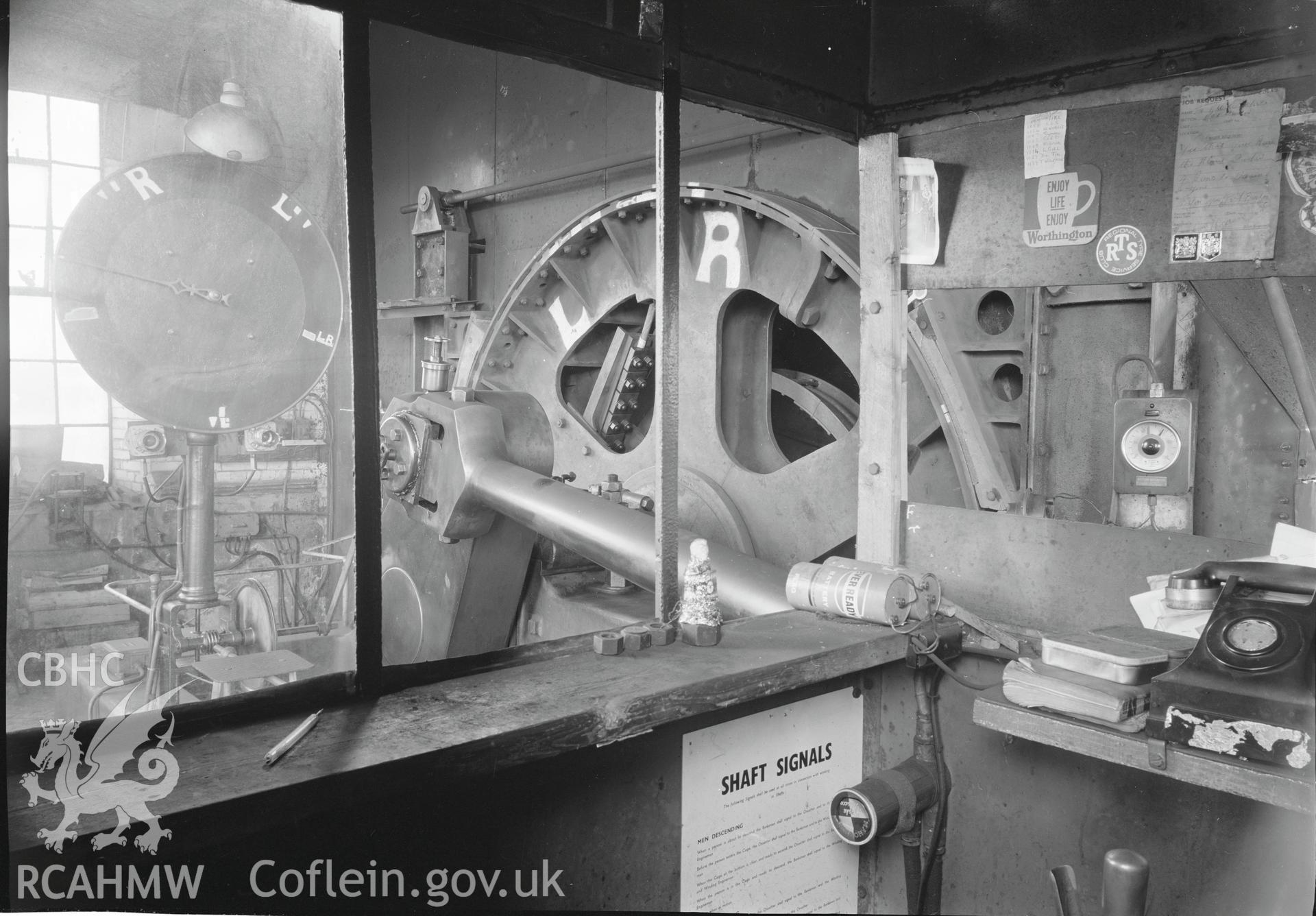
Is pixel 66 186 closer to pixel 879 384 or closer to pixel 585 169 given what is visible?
pixel 879 384

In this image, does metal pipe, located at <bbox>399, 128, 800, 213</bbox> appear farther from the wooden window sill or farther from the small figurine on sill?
the wooden window sill

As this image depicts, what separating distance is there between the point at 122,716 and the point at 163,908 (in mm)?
263

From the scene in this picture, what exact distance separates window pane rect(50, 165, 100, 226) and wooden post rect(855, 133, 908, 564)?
5.24 ft

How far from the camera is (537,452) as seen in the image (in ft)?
10.4

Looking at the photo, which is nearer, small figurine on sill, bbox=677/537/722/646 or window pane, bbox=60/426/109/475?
window pane, bbox=60/426/109/475

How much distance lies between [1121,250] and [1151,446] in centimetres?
66

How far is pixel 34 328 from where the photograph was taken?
1712mm

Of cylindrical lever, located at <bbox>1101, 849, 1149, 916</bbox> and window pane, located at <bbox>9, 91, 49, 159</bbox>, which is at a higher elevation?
window pane, located at <bbox>9, 91, 49, 159</bbox>

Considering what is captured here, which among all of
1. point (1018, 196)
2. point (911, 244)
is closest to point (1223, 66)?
point (1018, 196)

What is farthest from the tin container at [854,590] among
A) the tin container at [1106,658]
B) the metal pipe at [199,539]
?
the metal pipe at [199,539]

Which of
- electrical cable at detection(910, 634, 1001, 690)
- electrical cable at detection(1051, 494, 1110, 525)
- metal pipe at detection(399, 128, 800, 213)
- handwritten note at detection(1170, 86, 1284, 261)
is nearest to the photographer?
handwritten note at detection(1170, 86, 1284, 261)

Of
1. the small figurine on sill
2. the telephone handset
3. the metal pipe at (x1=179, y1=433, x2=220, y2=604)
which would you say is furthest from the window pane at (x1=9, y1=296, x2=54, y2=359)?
the telephone handset

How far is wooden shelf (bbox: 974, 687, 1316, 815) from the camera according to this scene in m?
1.48

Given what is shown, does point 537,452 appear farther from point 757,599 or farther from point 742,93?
point 742,93
